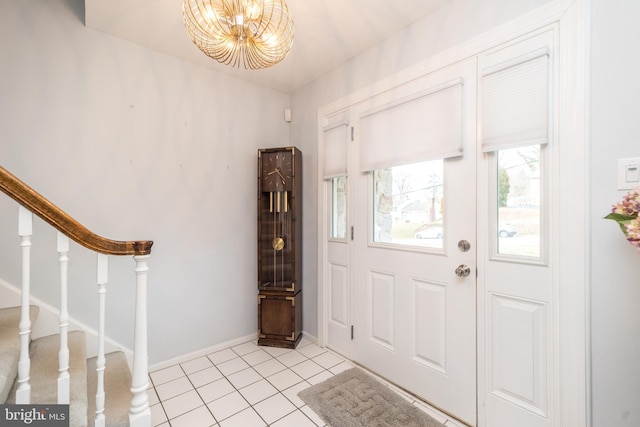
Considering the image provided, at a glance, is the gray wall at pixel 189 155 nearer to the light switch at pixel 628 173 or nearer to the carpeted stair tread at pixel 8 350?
the light switch at pixel 628 173

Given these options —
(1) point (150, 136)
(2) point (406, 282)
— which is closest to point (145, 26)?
(1) point (150, 136)

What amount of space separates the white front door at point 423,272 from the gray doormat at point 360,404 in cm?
14

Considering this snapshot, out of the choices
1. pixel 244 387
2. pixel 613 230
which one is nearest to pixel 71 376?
pixel 244 387

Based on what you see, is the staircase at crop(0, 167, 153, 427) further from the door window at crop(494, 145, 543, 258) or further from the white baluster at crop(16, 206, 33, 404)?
the door window at crop(494, 145, 543, 258)

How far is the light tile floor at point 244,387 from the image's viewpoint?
65.4 inches

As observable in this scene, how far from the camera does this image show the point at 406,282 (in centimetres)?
193

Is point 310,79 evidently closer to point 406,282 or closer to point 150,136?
point 150,136

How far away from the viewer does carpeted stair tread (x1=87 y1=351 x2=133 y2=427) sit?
135 cm

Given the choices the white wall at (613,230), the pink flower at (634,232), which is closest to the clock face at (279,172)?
the white wall at (613,230)

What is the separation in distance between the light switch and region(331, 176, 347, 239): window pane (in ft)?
5.39

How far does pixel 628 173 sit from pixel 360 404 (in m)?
1.87

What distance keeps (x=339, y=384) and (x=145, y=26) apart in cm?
296

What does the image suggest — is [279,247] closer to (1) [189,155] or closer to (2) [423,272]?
(1) [189,155]

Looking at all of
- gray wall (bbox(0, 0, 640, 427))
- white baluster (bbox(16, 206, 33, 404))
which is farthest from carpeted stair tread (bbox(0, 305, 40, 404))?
gray wall (bbox(0, 0, 640, 427))
